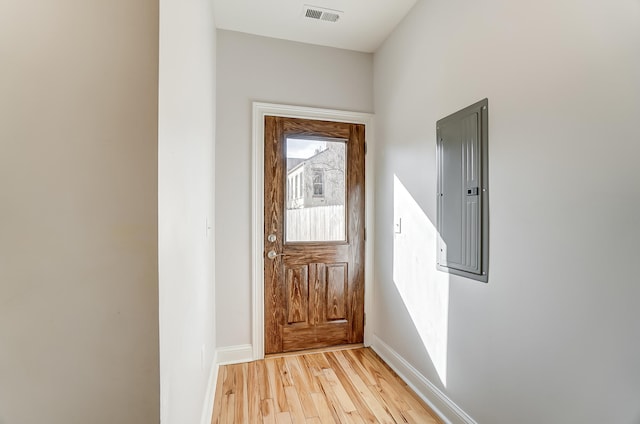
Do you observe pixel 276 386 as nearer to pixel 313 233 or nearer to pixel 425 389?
pixel 425 389

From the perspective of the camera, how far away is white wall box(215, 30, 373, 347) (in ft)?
8.25

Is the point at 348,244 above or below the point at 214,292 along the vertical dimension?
above

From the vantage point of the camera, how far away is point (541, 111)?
4.24 ft

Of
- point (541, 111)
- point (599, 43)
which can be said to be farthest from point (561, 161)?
point (599, 43)

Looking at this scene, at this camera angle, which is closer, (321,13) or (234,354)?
(321,13)

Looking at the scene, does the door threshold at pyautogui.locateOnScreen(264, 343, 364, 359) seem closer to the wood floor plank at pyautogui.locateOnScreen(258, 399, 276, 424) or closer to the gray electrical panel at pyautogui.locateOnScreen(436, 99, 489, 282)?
the wood floor plank at pyautogui.locateOnScreen(258, 399, 276, 424)

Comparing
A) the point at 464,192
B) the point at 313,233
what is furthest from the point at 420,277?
the point at 313,233

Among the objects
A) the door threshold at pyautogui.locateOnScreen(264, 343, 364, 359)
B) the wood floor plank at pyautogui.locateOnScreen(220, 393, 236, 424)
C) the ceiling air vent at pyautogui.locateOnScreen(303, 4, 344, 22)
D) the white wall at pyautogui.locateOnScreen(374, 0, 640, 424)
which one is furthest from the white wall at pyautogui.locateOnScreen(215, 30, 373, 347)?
the white wall at pyautogui.locateOnScreen(374, 0, 640, 424)

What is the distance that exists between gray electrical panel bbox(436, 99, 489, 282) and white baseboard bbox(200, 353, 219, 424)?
64.5 inches

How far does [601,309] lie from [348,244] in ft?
6.21

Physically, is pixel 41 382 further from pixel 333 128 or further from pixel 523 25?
pixel 333 128

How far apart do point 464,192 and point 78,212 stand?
1.73 metres

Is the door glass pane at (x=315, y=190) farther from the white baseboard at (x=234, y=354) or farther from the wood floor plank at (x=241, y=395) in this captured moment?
the wood floor plank at (x=241, y=395)

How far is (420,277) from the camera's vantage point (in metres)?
2.12
